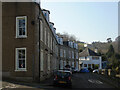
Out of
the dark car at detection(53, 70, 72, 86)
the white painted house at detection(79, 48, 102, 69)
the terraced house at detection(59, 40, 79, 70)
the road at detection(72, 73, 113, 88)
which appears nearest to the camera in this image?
the dark car at detection(53, 70, 72, 86)

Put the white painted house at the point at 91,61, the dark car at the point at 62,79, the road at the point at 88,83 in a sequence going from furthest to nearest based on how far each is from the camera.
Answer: the white painted house at the point at 91,61, the road at the point at 88,83, the dark car at the point at 62,79

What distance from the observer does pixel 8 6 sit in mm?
19500

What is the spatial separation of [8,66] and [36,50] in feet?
10.9

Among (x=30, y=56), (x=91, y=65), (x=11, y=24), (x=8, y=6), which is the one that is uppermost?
(x=8, y=6)

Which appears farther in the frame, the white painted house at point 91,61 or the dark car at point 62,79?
the white painted house at point 91,61

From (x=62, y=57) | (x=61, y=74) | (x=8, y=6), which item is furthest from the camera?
(x=62, y=57)

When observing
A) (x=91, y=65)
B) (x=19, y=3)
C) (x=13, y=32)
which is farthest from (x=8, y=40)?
(x=91, y=65)

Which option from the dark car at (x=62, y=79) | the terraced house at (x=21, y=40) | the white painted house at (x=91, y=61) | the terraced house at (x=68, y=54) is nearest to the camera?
the dark car at (x=62, y=79)

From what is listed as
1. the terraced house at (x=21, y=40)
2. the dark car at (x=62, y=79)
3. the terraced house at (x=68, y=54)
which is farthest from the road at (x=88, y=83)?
the terraced house at (x=68, y=54)

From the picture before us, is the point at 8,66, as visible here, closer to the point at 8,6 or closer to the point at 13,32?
the point at 13,32

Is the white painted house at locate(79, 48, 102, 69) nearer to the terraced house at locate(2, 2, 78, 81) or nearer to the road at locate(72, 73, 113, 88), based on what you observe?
the road at locate(72, 73, 113, 88)

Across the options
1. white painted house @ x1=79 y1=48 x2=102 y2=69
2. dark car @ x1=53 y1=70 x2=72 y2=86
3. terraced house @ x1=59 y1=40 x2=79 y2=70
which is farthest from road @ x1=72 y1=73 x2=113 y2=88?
white painted house @ x1=79 y1=48 x2=102 y2=69

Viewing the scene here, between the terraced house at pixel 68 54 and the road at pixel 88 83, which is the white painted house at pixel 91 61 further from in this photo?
the road at pixel 88 83

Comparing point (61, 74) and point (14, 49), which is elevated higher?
point (14, 49)
